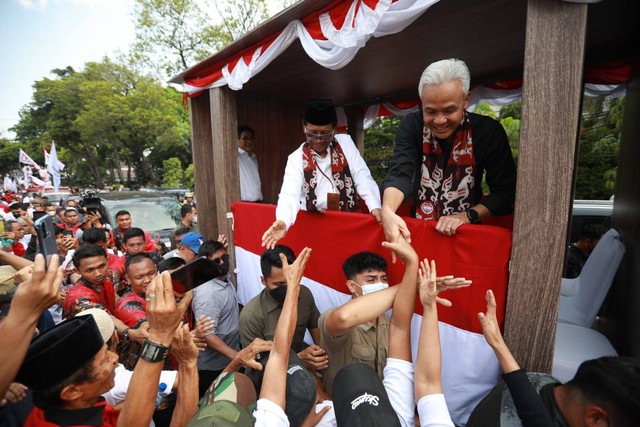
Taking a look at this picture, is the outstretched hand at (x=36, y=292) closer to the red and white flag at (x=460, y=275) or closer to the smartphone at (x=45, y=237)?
the smartphone at (x=45, y=237)

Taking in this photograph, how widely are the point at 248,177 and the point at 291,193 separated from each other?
7.43ft

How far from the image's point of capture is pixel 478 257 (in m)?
1.82

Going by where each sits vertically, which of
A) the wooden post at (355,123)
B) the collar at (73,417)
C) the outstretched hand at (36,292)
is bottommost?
the collar at (73,417)

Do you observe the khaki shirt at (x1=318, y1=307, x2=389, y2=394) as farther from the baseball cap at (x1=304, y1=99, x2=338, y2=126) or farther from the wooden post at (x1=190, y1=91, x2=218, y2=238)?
the wooden post at (x1=190, y1=91, x2=218, y2=238)

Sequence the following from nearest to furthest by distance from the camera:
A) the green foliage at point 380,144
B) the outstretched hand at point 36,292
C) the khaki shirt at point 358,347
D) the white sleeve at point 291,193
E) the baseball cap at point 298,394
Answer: the outstretched hand at point 36,292 < the baseball cap at point 298,394 < the khaki shirt at point 358,347 < the white sleeve at point 291,193 < the green foliage at point 380,144

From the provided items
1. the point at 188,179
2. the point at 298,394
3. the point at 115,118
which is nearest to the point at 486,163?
the point at 298,394

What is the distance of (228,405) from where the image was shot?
46.1 inches

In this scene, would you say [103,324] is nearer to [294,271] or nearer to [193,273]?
[193,273]

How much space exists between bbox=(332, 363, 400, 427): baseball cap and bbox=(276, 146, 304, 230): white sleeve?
1301mm

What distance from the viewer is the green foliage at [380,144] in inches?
422

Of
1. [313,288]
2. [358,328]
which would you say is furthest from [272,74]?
[358,328]

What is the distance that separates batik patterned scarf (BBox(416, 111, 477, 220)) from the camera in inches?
82.5

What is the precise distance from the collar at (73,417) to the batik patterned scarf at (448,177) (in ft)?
6.71

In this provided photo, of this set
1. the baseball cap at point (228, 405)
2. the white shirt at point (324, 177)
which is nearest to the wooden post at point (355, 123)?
the white shirt at point (324, 177)
